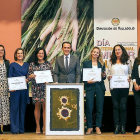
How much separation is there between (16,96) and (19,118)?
15.8 inches

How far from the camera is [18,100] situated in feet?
15.0

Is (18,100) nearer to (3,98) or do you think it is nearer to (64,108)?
(3,98)

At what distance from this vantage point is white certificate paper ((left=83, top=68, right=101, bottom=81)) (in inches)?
172

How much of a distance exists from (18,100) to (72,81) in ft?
3.34

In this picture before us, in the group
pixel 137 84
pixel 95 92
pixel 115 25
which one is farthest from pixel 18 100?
pixel 115 25


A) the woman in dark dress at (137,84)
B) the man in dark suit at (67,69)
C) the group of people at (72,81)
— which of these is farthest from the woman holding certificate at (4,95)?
the woman in dark dress at (137,84)

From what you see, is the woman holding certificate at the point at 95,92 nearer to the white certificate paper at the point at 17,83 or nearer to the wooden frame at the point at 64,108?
the wooden frame at the point at 64,108

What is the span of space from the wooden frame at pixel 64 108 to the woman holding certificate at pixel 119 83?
21.9 inches

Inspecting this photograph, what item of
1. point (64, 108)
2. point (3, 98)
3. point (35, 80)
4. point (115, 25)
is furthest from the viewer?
point (115, 25)

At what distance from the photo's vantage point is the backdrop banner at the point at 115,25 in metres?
6.34

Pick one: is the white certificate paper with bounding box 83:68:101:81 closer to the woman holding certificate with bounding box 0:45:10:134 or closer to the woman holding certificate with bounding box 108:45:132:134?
the woman holding certificate with bounding box 108:45:132:134

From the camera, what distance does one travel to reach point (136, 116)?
14.5 feet

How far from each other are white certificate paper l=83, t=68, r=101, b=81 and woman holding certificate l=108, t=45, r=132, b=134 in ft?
0.63

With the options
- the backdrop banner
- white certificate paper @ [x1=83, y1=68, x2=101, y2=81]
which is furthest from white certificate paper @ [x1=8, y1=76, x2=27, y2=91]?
the backdrop banner
